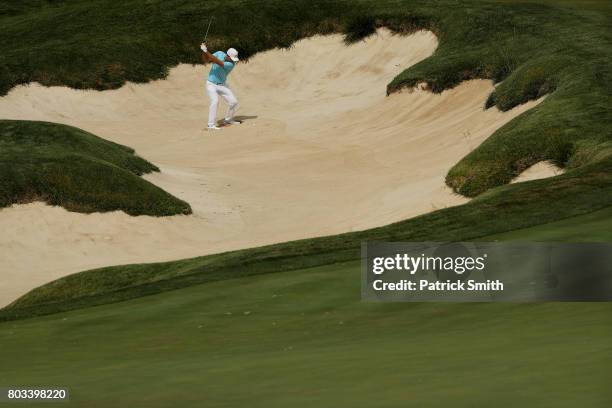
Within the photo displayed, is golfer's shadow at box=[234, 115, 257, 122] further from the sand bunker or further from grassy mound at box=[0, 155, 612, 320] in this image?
grassy mound at box=[0, 155, 612, 320]

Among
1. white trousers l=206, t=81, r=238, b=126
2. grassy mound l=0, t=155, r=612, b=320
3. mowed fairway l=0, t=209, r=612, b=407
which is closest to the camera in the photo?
mowed fairway l=0, t=209, r=612, b=407

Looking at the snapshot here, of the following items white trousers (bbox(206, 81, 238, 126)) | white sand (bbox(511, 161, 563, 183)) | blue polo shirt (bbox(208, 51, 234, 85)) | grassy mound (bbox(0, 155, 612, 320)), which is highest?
blue polo shirt (bbox(208, 51, 234, 85))

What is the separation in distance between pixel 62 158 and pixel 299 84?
1857cm

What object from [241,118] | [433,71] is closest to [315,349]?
[433,71]

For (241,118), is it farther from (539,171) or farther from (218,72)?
(539,171)

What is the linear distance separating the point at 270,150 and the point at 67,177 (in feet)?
35.4

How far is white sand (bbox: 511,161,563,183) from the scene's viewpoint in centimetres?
3067

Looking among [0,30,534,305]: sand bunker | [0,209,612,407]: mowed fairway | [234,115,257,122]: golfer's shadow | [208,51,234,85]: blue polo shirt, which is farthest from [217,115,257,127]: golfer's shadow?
[0,209,612,407]: mowed fairway

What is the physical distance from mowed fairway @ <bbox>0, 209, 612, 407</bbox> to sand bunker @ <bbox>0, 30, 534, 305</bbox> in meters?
10.3

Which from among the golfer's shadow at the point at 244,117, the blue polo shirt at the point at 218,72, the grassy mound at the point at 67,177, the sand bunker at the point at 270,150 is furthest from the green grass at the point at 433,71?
the grassy mound at the point at 67,177

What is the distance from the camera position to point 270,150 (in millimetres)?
43594

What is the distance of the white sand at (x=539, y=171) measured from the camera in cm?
3067

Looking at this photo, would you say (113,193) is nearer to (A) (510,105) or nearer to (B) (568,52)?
(A) (510,105)

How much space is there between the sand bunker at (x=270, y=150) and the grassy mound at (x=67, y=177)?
446 millimetres
